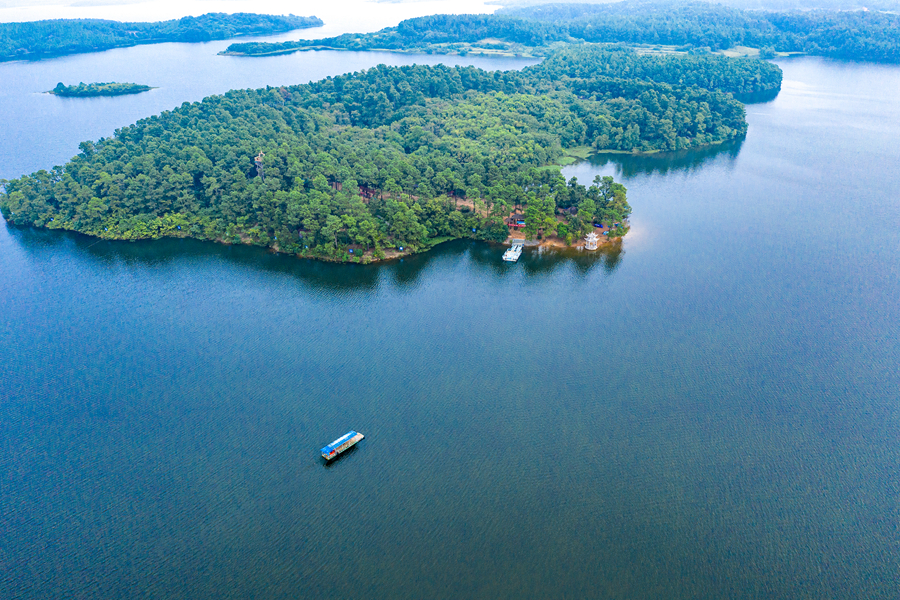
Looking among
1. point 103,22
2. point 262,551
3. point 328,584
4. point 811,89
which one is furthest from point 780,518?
point 103,22

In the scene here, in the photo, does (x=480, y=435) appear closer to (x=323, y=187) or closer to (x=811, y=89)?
(x=323, y=187)

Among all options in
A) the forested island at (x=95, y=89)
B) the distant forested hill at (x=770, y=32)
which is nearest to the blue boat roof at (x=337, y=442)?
the forested island at (x=95, y=89)

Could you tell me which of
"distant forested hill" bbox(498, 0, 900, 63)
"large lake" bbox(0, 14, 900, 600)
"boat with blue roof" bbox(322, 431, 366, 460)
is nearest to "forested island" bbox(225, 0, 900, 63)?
"distant forested hill" bbox(498, 0, 900, 63)

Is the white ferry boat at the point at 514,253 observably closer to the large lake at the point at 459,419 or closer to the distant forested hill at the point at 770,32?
the large lake at the point at 459,419

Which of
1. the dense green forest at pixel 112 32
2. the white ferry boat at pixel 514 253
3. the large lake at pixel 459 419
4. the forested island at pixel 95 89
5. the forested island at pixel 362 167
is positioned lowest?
the large lake at pixel 459 419

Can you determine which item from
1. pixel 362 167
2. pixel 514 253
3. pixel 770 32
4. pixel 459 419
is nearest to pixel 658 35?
pixel 770 32

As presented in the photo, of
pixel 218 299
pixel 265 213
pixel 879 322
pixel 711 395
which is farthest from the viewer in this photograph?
pixel 265 213

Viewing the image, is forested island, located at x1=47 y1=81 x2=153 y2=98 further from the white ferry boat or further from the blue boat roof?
the blue boat roof
